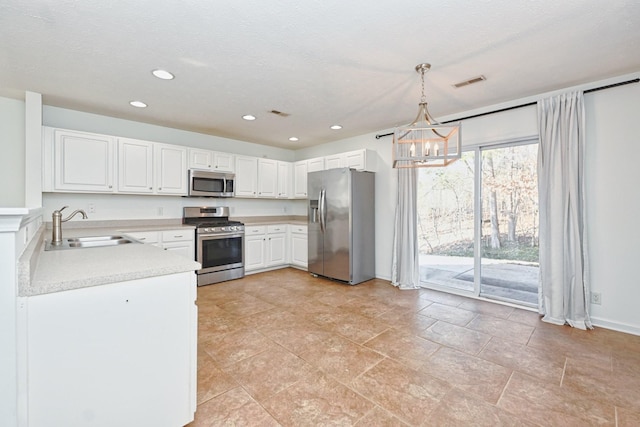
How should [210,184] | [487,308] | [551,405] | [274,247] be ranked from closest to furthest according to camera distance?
1. [551,405]
2. [487,308]
3. [210,184]
4. [274,247]

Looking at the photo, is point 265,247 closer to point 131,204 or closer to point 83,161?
point 131,204

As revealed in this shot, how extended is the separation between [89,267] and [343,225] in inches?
133

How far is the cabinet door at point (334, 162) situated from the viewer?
488 centimetres

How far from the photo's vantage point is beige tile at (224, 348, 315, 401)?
1955 mm

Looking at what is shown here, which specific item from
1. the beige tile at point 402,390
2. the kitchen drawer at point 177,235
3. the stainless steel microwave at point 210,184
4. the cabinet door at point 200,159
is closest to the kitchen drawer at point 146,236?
the kitchen drawer at point 177,235

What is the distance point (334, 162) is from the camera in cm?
496

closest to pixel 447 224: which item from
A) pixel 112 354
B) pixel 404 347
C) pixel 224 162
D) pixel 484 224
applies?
pixel 484 224

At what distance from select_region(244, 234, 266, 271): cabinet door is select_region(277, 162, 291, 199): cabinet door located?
973 millimetres

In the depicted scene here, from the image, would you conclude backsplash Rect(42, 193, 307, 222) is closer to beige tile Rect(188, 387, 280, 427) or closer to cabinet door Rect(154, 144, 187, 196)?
cabinet door Rect(154, 144, 187, 196)

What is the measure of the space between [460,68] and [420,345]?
247 centimetres

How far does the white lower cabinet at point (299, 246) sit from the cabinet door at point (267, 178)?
769 millimetres

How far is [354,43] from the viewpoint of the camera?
7.22 ft

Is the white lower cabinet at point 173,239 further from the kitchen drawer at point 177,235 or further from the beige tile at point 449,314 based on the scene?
the beige tile at point 449,314

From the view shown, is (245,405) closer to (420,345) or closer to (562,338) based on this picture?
(420,345)
